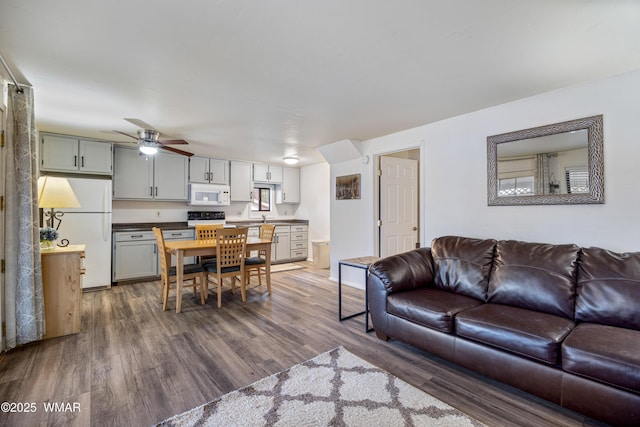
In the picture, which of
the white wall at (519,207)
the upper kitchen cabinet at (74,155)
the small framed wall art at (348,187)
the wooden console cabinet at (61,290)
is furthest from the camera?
the small framed wall art at (348,187)

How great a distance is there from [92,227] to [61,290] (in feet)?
5.64

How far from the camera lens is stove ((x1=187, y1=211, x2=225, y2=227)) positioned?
221 inches

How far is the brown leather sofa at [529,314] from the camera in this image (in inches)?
62.2

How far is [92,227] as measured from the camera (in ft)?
13.9

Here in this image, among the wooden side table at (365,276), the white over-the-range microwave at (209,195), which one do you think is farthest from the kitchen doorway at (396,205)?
the white over-the-range microwave at (209,195)

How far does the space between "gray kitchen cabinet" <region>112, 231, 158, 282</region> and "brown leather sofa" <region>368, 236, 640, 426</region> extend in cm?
392

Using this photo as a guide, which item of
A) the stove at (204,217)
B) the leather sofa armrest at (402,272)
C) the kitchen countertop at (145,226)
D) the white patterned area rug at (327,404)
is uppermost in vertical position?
the stove at (204,217)

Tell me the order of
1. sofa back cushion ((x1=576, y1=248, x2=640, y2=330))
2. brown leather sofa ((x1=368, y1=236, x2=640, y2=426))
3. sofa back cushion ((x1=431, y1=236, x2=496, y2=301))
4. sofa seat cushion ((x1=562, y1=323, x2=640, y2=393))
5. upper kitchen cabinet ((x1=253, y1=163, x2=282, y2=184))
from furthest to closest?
upper kitchen cabinet ((x1=253, y1=163, x2=282, y2=184)) < sofa back cushion ((x1=431, y1=236, x2=496, y2=301)) < sofa back cushion ((x1=576, y1=248, x2=640, y2=330)) < brown leather sofa ((x1=368, y1=236, x2=640, y2=426)) < sofa seat cushion ((x1=562, y1=323, x2=640, y2=393))

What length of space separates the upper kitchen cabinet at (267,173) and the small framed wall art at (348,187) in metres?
2.28

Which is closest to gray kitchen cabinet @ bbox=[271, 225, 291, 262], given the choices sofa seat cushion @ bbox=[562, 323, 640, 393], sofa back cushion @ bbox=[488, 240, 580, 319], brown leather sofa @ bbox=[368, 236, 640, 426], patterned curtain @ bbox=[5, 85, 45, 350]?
brown leather sofa @ bbox=[368, 236, 640, 426]

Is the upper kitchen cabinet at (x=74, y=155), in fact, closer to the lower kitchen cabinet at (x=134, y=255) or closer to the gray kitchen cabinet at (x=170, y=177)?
the gray kitchen cabinet at (x=170, y=177)

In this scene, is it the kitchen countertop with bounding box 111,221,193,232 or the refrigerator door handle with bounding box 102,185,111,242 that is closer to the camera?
the refrigerator door handle with bounding box 102,185,111,242

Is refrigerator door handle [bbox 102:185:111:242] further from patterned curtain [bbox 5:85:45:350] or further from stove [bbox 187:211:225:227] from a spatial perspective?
patterned curtain [bbox 5:85:45:350]

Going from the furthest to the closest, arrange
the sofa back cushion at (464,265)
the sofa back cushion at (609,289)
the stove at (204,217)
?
the stove at (204,217)
the sofa back cushion at (464,265)
the sofa back cushion at (609,289)
